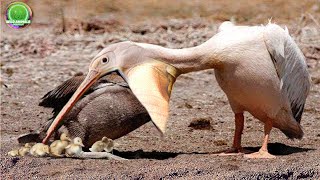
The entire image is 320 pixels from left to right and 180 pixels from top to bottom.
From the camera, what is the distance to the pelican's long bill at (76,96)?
17.8ft

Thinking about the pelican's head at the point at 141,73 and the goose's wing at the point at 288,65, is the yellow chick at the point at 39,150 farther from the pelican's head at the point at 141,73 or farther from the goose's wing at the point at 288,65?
the goose's wing at the point at 288,65

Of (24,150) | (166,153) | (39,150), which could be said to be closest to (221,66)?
(166,153)

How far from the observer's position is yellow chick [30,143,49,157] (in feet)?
18.0

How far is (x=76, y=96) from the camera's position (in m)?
5.50

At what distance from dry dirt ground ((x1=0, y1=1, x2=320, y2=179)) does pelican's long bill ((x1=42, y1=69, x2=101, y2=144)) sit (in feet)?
0.72

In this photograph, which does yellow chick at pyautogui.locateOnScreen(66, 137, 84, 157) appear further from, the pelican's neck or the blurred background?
the blurred background

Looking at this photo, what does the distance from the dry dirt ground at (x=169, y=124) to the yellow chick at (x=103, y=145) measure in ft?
0.61

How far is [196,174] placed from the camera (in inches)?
197

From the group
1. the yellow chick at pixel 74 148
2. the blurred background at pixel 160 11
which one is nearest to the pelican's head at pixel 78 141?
the yellow chick at pixel 74 148

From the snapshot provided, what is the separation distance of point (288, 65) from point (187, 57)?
27.3 inches

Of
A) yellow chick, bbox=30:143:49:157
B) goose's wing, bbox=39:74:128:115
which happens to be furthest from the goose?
goose's wing, bbox=39:74:128:115

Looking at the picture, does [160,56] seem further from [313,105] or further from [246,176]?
[313,105]

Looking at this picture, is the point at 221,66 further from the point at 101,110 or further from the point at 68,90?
the point at 68,90

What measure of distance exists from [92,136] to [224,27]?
3.69 feet
